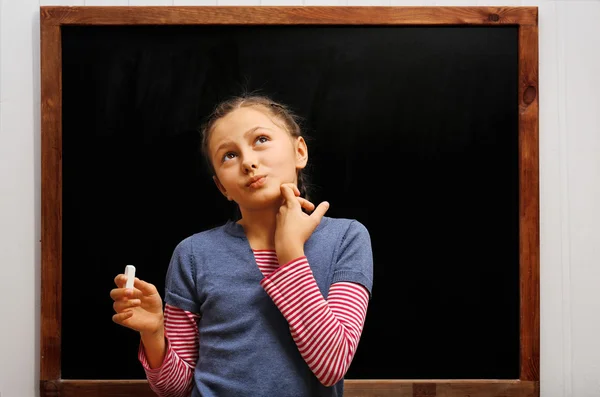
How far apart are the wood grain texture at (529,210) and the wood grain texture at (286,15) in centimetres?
7

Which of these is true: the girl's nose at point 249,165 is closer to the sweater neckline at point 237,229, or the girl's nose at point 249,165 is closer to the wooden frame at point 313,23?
the sweater neckline at point 237,229

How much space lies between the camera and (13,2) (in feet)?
3.61

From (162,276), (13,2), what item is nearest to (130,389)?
(162,276)

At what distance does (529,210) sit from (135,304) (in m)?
0.73

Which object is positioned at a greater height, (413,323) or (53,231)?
(53,231)

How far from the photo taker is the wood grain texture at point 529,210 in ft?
3.52

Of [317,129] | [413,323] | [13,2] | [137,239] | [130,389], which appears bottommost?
[130,389]

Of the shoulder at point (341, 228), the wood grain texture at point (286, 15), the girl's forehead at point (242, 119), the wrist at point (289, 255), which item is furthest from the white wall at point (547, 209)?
the wrist at point (289, 255)

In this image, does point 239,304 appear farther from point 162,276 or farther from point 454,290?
point 454,290

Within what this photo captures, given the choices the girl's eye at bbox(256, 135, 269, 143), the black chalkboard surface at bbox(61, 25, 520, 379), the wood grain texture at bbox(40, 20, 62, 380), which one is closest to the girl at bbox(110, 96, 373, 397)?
the girl's eye at bbox(256, 135, 269, 143)

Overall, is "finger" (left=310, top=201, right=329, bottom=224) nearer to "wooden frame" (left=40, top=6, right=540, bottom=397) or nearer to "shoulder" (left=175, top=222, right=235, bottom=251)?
"shoulder" (left=175, top=222, right=235, bottom=251)

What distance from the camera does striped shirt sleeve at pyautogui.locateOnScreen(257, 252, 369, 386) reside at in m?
0.74

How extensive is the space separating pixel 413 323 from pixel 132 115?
2.17 feet

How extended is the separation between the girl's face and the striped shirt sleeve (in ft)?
0.42
